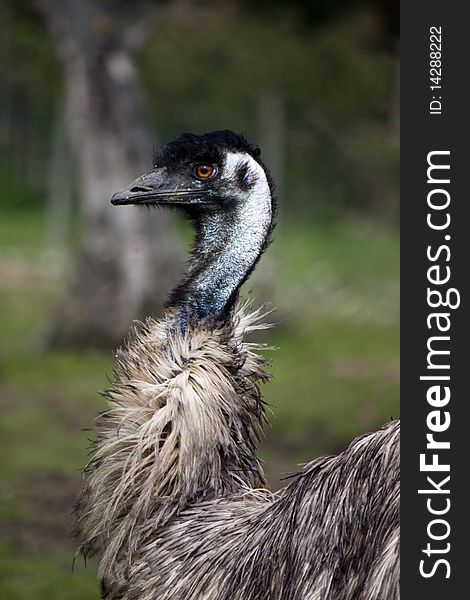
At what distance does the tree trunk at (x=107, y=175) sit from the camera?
12.8 m

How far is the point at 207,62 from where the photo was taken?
19.0 metres

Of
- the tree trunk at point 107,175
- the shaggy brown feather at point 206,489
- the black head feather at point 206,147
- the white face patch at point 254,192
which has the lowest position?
the shaggy brown feather at point 206,489

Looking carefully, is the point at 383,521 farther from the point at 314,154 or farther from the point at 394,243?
the point at 394,243

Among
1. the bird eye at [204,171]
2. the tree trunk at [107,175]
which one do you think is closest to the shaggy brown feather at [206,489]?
the bird eye at [204,171]

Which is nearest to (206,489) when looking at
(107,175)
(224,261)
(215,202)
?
(224,261)

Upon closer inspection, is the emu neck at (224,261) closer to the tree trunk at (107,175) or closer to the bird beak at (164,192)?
the bird beak at (164,192)

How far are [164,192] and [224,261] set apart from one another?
306 millimetres

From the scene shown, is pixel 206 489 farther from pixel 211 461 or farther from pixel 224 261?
pixel 224 261

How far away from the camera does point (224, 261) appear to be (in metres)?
4.05

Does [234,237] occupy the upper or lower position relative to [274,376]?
lower

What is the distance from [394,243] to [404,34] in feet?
51.1

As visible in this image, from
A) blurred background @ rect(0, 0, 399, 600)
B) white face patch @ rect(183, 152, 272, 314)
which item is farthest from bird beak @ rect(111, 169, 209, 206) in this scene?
blurred background @ rect(0, 0, 399, 600)

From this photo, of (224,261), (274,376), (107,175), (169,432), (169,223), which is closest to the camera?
(169,432)

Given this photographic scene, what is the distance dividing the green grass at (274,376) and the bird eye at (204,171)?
1.80ft
